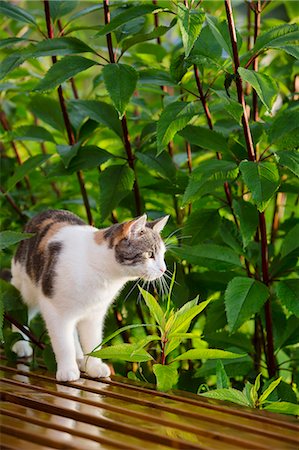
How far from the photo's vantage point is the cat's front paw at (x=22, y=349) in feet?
6.11

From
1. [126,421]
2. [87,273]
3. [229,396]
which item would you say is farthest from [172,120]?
[126,421]

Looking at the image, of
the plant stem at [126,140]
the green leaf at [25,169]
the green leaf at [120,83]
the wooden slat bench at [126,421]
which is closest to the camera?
the wooden slat bench at [126,421]

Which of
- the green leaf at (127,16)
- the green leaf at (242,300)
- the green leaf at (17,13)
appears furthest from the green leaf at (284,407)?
the green leaf at (17,13)

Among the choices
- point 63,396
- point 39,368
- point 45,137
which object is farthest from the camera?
point 45,137

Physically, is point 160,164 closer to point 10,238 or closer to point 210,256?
point 210,256

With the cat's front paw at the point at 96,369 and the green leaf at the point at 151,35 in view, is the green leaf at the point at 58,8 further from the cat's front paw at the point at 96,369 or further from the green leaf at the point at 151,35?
the cat's front paw at the point at 96,369

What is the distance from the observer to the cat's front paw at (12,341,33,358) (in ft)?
6.11

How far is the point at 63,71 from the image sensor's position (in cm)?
167

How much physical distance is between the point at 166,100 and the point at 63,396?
0.77 meters

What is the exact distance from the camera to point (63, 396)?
139 centimetres

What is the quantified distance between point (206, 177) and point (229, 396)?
460 mm

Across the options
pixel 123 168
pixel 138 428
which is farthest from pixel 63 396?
pixel 123 168

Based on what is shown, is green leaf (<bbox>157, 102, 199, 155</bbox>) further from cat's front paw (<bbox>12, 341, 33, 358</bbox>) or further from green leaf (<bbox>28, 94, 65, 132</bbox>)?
cat's front paw (<bbox>12, 341, 33, 358</bbox>)

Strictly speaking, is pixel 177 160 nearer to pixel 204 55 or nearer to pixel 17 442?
pixel 204 55
